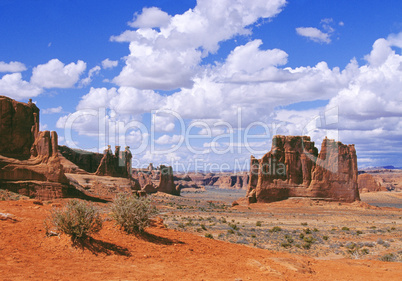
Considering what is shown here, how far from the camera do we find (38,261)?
Result: 9555 millimetres

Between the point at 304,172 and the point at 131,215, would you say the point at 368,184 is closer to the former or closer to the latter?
the point at 304,172

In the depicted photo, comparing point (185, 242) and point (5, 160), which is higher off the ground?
point (5, 160)

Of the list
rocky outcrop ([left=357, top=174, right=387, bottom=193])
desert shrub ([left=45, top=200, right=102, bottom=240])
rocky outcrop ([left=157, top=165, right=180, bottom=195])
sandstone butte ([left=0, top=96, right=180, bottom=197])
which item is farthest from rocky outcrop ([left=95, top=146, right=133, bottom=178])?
rocky outcrop ([left=357, top=174, right=387, bottom=193])

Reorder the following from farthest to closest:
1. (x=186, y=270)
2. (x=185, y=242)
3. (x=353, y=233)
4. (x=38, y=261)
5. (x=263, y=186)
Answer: (x=263, y=186) → (x=353, y=233) → (x=185, y=242) → (x=186, y=270) → (x=38, y=261)

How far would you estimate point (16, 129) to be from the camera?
42969 millimetres

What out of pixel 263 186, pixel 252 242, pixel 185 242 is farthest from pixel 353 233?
pixel 263 186

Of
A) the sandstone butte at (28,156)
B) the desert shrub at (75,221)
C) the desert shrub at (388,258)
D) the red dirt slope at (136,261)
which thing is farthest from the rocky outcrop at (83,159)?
the desert shrub at (75,221)

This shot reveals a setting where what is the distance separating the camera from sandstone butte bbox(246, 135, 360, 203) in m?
59.1

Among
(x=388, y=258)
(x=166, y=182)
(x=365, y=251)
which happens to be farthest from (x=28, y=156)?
(x=166, y=182)

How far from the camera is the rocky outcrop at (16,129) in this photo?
42031mm

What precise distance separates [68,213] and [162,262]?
3.11 m

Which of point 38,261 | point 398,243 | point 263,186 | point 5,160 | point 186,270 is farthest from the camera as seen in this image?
point 263,186

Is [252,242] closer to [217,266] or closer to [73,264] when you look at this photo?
[217,266]

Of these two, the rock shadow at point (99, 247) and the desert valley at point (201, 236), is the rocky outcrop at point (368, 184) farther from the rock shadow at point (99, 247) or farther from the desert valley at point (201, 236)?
the rock shadow at point (99, 247)
